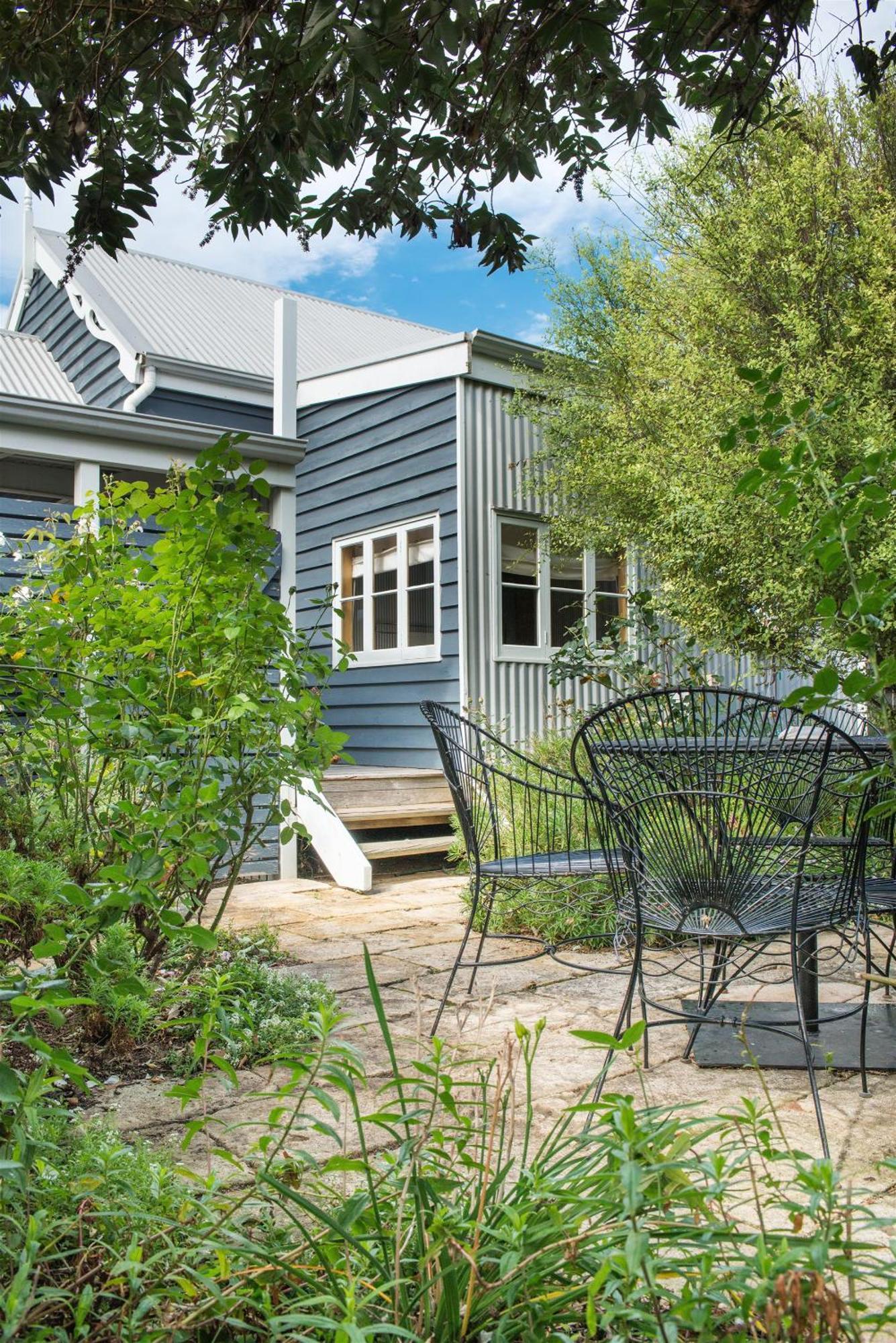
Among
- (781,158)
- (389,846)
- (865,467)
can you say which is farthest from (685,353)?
(865,467)

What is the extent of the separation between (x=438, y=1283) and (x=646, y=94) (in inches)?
113

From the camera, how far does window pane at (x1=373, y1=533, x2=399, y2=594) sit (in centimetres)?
884

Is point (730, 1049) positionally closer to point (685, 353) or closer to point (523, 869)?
point (523, 869)

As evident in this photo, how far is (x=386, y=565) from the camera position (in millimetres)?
8977

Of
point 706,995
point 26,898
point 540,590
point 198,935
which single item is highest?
point 540,590

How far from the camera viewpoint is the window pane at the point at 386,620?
8.80m

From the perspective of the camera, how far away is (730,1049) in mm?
2869

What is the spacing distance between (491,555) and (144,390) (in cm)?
389

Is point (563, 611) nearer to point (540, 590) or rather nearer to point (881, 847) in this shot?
point (540, 590)

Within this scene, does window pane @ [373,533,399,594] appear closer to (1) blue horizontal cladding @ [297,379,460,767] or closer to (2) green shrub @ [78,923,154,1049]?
(1) blue horizontal cladding @ [297,379,460,767]

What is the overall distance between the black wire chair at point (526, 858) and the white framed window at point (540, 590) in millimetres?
1756

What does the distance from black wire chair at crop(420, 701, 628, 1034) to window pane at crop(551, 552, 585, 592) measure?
2.42 metres

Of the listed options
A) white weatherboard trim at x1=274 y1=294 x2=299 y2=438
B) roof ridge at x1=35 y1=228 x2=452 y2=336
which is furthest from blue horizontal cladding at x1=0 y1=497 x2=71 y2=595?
roof ridge at x1=35 y1=228 x2=452 y2=336

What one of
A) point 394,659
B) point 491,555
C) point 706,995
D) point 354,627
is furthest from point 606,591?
point 706,995
